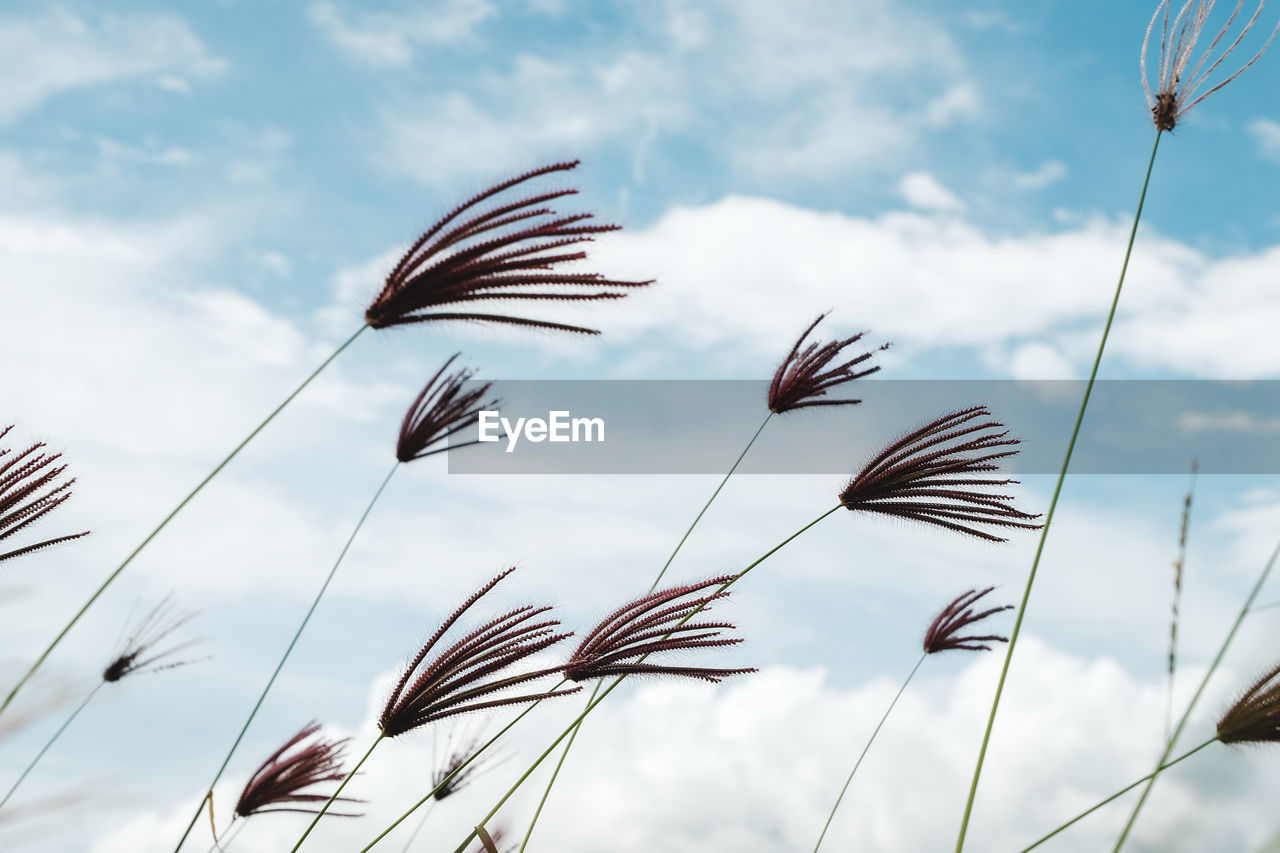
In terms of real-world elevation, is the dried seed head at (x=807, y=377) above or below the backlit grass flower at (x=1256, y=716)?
above

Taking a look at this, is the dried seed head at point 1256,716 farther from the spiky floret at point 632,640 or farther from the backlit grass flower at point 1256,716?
the spiky floret at point 632,640

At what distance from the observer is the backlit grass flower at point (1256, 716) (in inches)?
70.7

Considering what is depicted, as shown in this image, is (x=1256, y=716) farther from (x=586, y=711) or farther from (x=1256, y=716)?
(x=586, y=711)

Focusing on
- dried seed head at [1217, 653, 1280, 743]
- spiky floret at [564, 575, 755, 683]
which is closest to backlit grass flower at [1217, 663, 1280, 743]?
dried seed head at [1217, 653, 1280, 743]

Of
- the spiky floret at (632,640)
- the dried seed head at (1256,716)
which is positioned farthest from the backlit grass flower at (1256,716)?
the spiky floret at (632,640)

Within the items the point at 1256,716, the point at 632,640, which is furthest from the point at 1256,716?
the point at 632,640

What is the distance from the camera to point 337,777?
9.15ft

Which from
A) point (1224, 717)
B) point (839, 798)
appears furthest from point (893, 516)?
point (839, 798)

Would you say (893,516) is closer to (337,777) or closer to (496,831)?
(337,777)

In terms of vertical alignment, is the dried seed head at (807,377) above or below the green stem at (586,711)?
above

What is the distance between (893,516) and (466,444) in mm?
1272

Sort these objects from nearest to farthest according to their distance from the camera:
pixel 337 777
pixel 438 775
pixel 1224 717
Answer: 1. pixel 1224 717
2. pixel 337 777
3. pixel 438 775

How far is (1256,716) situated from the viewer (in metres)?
1.83

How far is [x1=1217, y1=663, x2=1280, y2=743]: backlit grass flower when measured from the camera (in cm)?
179
